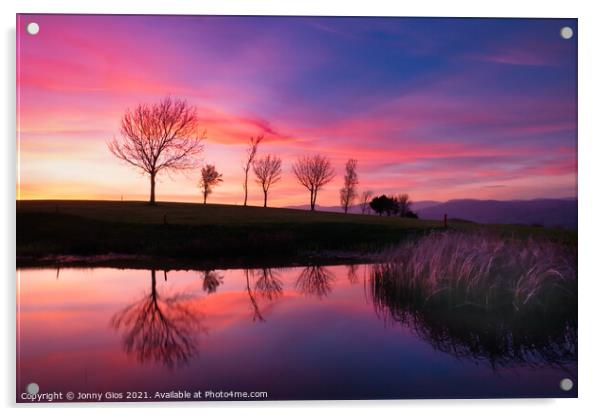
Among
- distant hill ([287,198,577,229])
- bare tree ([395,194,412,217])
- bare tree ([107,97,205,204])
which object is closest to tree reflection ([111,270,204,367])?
bare tree ([107,97,205,204])

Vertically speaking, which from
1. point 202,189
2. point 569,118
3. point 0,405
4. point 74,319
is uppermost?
point 569,118

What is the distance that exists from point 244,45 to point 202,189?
1696mm

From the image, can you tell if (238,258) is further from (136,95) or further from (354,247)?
(136,95)

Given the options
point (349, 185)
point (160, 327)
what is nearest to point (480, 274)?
point (349, 185)

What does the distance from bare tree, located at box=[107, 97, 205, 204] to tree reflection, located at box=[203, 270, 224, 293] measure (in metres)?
1.08

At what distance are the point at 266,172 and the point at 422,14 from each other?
2517 millimetres

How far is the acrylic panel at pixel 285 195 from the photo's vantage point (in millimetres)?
5039

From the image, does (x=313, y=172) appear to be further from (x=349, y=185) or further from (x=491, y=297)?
(x=491, y=297)

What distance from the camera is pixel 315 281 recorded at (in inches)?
231

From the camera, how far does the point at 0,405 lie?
5.02 meters

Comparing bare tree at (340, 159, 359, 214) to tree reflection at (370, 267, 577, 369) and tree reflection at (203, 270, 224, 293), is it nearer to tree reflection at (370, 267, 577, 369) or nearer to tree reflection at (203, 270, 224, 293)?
tree reflection at (370, 267, 577, 369)

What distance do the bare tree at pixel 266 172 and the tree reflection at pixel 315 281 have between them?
112cm

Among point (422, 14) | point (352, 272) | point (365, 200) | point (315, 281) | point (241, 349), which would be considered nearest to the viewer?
point (241, 349)

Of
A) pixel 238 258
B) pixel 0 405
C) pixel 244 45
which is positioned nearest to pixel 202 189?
pixel 238 258
